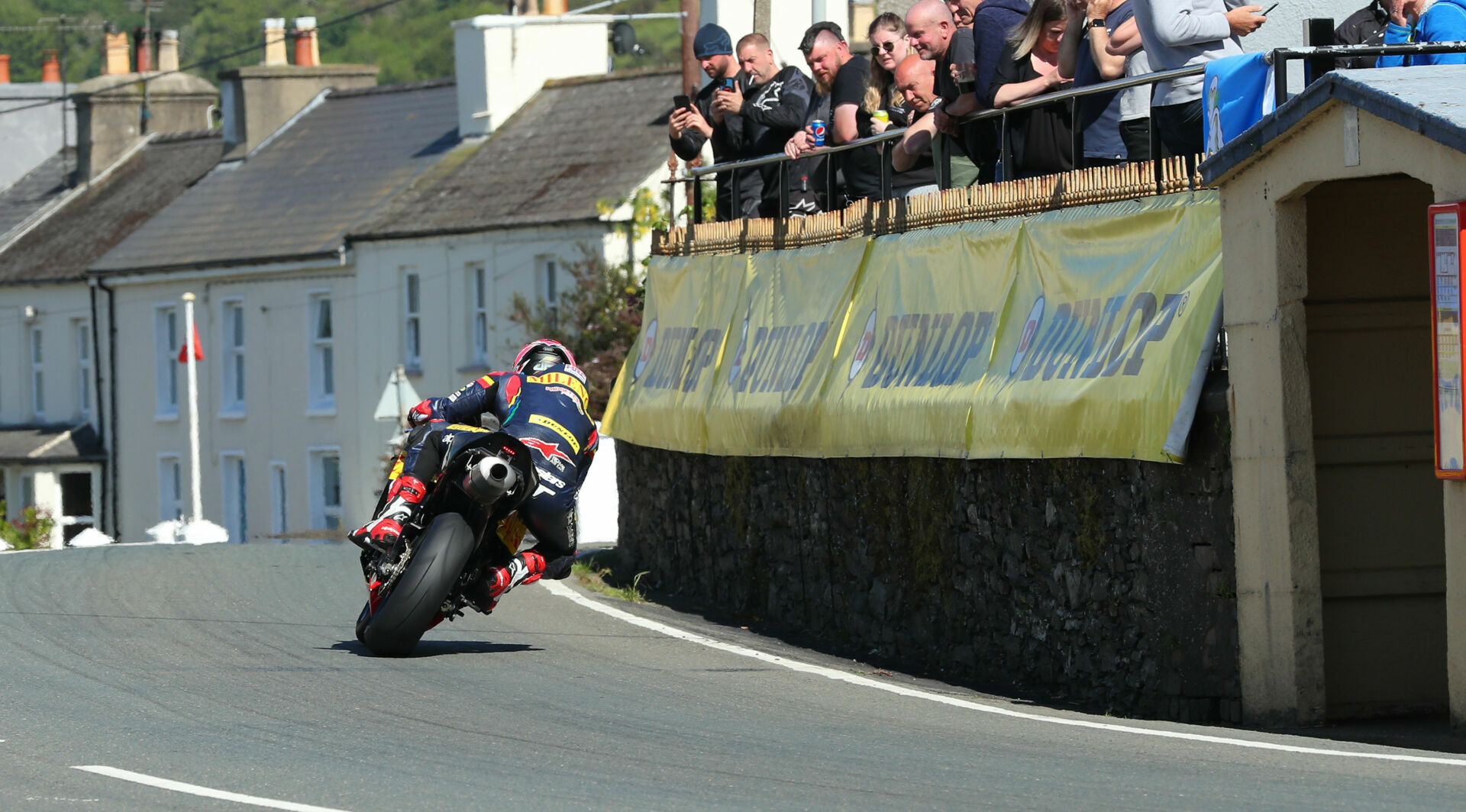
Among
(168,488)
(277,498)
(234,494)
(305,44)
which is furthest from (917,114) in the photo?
(305,44)

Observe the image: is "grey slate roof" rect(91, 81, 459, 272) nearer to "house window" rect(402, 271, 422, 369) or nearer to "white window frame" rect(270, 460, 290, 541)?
"house window" rect(402, 271, 422, 369)

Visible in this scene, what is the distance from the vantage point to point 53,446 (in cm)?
4672

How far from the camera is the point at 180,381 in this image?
44156 millimetres

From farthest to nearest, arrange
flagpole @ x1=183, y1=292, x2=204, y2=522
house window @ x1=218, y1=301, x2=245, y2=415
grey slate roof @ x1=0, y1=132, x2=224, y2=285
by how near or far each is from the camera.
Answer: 1. grey slate roof @ x1=0, y1=132, x2=224, y2=285
2. house window @ x1=218, y1=301, x2=245, y2=415
3. flagpole @ x1=183, y1=292, x2=204, y2=522

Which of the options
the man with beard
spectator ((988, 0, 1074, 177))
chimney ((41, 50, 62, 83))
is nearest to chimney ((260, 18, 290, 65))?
chimney ((41, 50, 62, 83))

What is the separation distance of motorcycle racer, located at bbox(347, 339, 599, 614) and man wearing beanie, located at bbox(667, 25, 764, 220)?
4.74 metres

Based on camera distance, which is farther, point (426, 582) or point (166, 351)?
point (166, 351)

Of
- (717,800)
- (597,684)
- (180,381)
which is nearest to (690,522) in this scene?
Result: (597,684)

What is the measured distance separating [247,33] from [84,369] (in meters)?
62.7

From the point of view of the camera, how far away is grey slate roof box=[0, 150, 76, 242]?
52.2 meters

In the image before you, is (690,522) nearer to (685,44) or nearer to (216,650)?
A: (216,650)

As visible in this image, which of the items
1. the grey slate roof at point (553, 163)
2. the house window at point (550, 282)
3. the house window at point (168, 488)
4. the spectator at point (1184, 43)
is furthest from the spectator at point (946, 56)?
the house window at point (168, 488)

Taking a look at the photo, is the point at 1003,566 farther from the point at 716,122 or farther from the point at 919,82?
the point at 716,122

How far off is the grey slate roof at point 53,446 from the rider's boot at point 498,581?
117 feet
